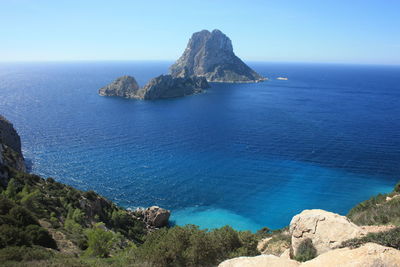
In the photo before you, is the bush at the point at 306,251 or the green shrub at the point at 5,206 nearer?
the bush at the point at 306,251

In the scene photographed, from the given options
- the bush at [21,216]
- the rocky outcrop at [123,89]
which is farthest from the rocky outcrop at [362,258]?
the rocky outcrop at [123,89]

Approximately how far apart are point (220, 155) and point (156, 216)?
29.4 m

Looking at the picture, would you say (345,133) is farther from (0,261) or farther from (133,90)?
(133,90)

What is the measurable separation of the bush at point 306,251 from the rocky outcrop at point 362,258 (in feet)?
15.7

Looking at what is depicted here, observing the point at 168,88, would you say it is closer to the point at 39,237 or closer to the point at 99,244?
the point at 99,244

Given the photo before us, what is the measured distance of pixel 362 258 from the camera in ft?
34.6

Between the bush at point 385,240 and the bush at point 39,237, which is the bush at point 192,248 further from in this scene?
the bush at point 39,237

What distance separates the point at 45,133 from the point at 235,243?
77970 millimetres

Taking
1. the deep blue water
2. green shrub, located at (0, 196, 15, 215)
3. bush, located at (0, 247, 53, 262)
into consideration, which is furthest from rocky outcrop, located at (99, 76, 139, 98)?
bush, located at (0, 247, 53, 262)

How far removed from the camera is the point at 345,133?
8444 centimetres

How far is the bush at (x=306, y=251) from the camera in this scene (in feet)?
52.3

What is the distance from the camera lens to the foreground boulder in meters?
41.8

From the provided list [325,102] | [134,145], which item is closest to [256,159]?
[134,145]

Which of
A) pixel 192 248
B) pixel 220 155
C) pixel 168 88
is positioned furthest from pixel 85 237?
pixel 168 88
